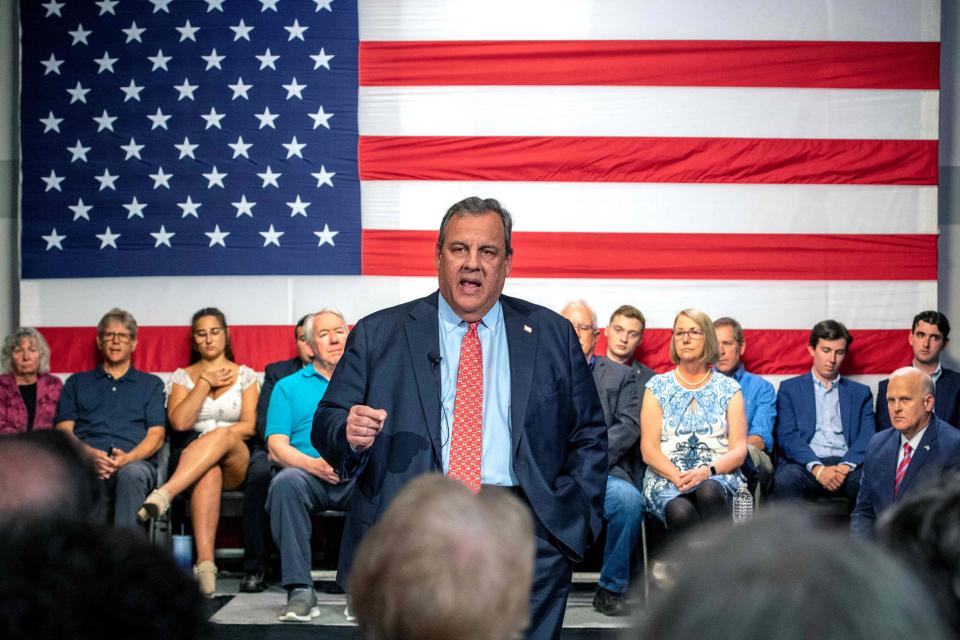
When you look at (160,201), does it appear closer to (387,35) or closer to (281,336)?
(281,336)

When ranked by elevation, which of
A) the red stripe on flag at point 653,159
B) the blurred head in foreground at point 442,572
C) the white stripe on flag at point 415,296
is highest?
the red stripe on flag at point 653,159

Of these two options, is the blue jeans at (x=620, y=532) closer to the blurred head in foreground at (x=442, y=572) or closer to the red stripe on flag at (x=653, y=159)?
the red stripe on flag at (x=653, y=159)

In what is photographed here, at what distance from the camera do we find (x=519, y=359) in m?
2.93

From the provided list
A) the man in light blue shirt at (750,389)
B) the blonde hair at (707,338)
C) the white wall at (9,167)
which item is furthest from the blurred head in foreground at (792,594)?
the white wall at (9,167)

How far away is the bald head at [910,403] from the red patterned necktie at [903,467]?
2.3 inches

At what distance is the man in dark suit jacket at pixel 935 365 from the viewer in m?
5.65

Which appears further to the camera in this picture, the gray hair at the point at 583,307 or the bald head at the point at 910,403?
the gray hair at the point at 583,307

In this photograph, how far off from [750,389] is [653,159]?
1.39 meters

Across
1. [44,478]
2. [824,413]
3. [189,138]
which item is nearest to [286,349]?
[189,138]

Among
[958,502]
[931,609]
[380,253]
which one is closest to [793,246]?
[380,253]

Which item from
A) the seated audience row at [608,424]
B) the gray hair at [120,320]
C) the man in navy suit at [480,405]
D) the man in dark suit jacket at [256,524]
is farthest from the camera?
the gray hair at [120,320]

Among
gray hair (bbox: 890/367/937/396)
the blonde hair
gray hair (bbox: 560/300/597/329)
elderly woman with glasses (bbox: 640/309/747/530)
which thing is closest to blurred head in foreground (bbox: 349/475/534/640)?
elderly woman with glasses (bbox: 640/309/747/530)

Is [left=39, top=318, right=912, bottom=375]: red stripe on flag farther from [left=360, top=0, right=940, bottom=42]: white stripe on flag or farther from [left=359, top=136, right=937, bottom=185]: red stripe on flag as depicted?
[left=360, top=0, right=940, bottom=42]: white stripe on flag

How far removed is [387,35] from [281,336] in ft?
5.93
